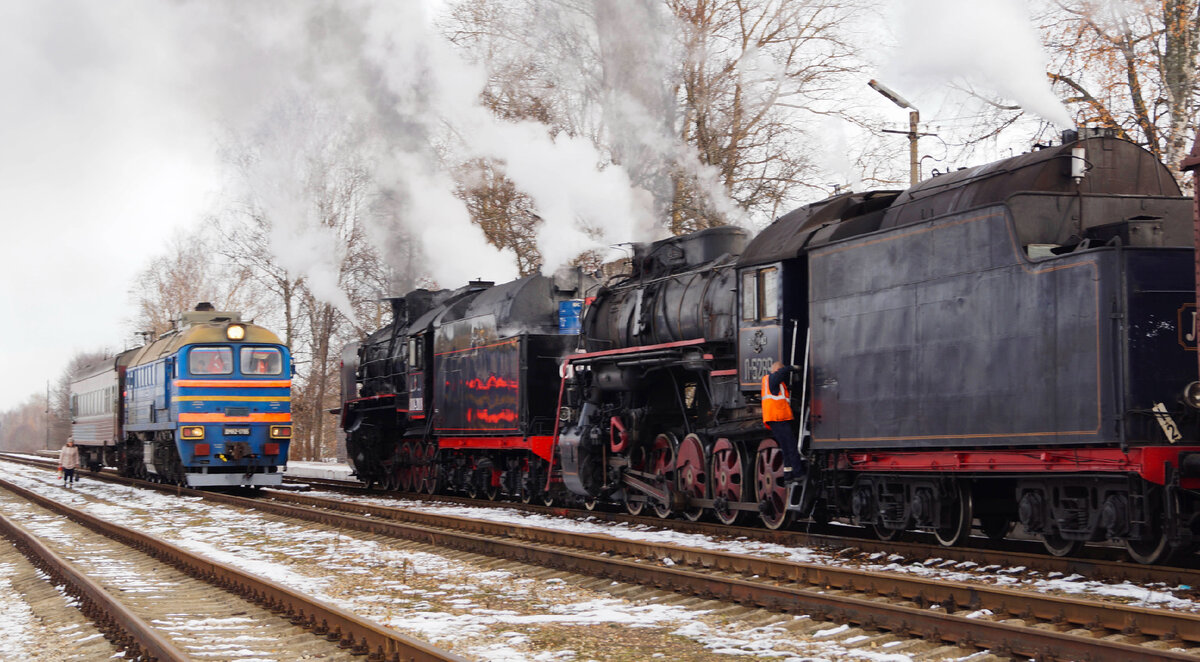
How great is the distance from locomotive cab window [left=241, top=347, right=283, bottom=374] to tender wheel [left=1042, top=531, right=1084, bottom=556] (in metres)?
16.5

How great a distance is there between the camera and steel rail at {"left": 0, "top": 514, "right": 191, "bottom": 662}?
21.5ft

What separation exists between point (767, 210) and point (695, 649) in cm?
2145

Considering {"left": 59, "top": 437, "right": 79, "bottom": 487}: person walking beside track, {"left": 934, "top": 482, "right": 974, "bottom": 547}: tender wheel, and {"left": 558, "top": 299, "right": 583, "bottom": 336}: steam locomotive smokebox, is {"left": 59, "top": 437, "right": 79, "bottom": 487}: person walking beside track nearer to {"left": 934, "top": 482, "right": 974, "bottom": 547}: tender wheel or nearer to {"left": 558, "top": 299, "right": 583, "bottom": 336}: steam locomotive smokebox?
{"left": 558, "top": 299, "right": 583, "bottom": 336}: steam locomotive smokebox

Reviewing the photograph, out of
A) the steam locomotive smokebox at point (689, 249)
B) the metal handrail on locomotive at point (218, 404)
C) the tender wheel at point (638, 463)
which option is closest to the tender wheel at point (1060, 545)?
the steam locomotive smokebox at point (689, 249)

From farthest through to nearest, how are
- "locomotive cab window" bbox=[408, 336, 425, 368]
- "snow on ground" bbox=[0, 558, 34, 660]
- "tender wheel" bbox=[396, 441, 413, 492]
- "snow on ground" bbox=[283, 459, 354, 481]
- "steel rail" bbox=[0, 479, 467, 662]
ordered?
"snow on ground" bbox=[283, 459, 354, 481] < "tender wheel" bbox=[396, 441, 413, 492] < "locomotive cab window" bbox=[408, 336, 425, 368] < "snow on ground" bbox=[0, 558, 34, 660] < "steel rail" bbox=[0, 479, 467, 662]

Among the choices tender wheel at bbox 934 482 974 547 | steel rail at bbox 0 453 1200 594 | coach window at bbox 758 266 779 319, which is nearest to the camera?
steel rail at bbox 0 453 1200 594

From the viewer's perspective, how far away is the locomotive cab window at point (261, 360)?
22312 millimetres

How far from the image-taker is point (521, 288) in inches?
679

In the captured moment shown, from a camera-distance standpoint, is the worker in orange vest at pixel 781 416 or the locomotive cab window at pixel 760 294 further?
the locomotive cab window at pixel 760 294

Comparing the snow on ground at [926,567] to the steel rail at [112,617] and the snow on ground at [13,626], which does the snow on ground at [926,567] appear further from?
the snow on ground at [13,626]

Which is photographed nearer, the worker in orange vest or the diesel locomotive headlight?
the diesel locomotive headlight

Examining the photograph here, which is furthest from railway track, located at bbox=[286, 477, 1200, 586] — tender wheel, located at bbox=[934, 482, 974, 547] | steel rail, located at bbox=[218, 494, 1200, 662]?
steel rail, located at bbox=[218, 494, 1200, 662]

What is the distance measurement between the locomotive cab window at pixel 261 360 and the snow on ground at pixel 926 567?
918cm

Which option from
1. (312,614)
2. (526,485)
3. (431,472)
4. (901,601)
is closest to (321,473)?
(431,472)
